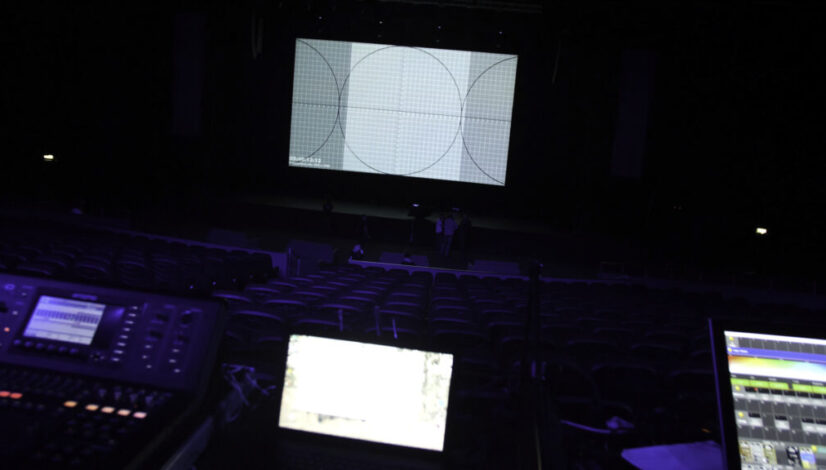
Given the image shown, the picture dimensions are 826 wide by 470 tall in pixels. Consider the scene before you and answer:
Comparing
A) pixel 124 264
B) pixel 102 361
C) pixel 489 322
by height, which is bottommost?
pixel 102 361

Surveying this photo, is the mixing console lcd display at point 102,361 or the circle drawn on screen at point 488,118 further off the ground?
the circle drawn on screen at point 488,118

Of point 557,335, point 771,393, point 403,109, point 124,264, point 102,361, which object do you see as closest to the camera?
point 771,393

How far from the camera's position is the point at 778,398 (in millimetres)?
1488

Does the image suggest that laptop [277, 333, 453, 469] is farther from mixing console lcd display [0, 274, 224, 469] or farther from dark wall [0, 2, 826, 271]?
dark wall [0, 2, 826, 271]

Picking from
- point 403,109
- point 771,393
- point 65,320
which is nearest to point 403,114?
point 403,109

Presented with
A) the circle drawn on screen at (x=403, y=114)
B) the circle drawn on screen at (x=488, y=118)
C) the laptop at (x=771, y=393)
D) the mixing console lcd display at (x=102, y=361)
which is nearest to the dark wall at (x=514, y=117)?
the circle drawn on screen at (x=488, y=118)

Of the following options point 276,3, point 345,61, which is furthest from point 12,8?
point 345,61

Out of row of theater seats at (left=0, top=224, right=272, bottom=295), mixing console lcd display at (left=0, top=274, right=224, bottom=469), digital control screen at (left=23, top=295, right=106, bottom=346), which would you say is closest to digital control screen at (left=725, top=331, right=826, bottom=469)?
mixing console lcd display at (left=0, top=274, right=224, bottom=469)

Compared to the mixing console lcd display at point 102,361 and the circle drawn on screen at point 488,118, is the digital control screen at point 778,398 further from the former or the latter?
the circle drawn on screen at point 488,118

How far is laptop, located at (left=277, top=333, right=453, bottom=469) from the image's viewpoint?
1.68 m

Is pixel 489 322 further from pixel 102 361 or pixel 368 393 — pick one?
pixel 102 361

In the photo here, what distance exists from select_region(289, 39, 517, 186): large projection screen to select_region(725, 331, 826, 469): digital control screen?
14.6m

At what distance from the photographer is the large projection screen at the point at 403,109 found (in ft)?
51.3

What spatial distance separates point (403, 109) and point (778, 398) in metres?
14.8
